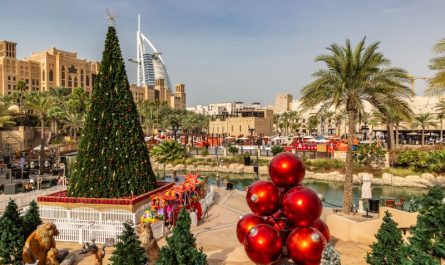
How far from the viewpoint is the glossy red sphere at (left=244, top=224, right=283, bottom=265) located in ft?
31.3

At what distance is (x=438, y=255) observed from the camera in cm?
886

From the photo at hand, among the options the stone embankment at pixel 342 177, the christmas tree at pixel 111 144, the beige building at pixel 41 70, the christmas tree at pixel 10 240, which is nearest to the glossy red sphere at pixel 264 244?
the christmas tree at pixel 10 240

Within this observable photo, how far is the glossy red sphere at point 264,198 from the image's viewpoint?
1038 centimetres

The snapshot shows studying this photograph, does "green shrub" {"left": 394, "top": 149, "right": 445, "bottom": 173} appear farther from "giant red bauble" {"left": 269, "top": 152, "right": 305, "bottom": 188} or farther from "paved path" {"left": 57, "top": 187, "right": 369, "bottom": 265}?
"giant red bauble" {"left": 269, "top": 152, "right": 305, "bottom": 188}

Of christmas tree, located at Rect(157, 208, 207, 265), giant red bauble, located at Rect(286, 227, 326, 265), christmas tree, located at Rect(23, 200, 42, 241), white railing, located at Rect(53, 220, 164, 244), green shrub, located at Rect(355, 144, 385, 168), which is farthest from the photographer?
green shrub, located at Rect(355, 144, 385, 168)

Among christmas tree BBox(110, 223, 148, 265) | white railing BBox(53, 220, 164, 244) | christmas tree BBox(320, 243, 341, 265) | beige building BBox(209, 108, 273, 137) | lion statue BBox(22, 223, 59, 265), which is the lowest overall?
white railing BBox(53, 220, 164, 244)

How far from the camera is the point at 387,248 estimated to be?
867 centimetres

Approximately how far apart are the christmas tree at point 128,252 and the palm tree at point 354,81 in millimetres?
11789

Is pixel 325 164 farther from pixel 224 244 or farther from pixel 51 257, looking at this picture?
pixel 51 257

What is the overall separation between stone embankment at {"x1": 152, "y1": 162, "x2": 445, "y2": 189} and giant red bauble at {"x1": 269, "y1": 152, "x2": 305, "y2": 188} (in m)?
26.3

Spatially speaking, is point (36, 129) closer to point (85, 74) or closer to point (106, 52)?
point (106, 52)

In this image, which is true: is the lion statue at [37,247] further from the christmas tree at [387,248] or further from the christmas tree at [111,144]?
the christmas tree at [387,248]

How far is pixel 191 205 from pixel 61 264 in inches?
264

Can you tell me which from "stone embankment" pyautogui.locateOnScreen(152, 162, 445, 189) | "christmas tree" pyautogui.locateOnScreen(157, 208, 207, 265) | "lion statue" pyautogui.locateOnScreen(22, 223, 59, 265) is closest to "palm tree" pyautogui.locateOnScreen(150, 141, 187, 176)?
"stone embankment" pyautogui.locateOnScreen(152, 162, 445, 189)
